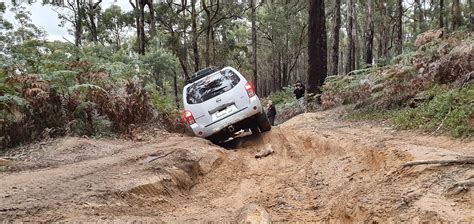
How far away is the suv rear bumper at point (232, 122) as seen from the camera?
28.7 ft

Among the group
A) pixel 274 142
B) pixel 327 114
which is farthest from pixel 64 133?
pixel 327 114

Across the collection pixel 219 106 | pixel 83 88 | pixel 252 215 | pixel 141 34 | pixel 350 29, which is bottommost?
pixel 252 215

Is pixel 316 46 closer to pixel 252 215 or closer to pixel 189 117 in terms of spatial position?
pixel 189 117

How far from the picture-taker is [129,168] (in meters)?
5.44

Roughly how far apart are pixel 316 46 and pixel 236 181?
9.16 metres

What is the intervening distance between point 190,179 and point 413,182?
2973 mm

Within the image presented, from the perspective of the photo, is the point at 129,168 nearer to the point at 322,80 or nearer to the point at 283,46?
the point at 322,80

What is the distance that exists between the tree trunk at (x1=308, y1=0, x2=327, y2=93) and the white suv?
588 cm

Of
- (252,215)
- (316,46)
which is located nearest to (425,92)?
(252,215)

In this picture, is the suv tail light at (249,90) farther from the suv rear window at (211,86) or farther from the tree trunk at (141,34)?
the tree trunk at (141,34)

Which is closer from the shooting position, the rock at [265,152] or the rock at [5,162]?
the rock at [5,162]

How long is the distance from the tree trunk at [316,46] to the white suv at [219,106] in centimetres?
588

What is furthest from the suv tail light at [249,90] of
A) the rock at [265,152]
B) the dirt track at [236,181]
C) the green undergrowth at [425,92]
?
the green undergrowth at [425,92]

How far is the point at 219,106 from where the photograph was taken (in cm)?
874
